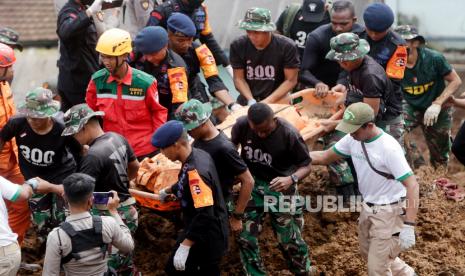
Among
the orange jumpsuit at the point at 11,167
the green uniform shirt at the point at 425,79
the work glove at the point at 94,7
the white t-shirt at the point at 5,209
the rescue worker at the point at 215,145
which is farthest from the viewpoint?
the green uniform shirt at the point at 425,79

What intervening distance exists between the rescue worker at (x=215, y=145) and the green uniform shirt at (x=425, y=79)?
12.3ft

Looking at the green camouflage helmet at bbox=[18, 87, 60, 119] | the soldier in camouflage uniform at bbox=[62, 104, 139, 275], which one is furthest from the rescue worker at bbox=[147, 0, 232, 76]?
the soldier in camouflage uniform at bbox=[62, 104, 139, 275]

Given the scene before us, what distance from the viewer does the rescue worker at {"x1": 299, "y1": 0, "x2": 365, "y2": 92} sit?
895cm

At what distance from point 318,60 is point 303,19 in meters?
0.75

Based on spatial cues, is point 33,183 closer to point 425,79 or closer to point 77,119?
point 77,119

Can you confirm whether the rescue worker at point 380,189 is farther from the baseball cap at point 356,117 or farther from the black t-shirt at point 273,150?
the black t-shirt at point 273,150

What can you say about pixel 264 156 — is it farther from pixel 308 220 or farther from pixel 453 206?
pixel 453 206

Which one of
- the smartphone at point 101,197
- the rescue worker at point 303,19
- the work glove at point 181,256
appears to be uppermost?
the rescue worker at point 303,19

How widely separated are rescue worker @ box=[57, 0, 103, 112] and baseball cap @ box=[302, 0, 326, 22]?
258 centimetres

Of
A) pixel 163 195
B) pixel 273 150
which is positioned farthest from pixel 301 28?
pixel 163 195

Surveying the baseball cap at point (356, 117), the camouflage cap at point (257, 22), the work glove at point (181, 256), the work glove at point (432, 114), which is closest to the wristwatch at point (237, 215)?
the work glove at point (181, 256)

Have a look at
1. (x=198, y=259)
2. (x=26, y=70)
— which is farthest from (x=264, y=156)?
(x=26, y=70)

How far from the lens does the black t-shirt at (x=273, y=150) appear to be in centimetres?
721

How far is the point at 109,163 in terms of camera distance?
21.8 feet
